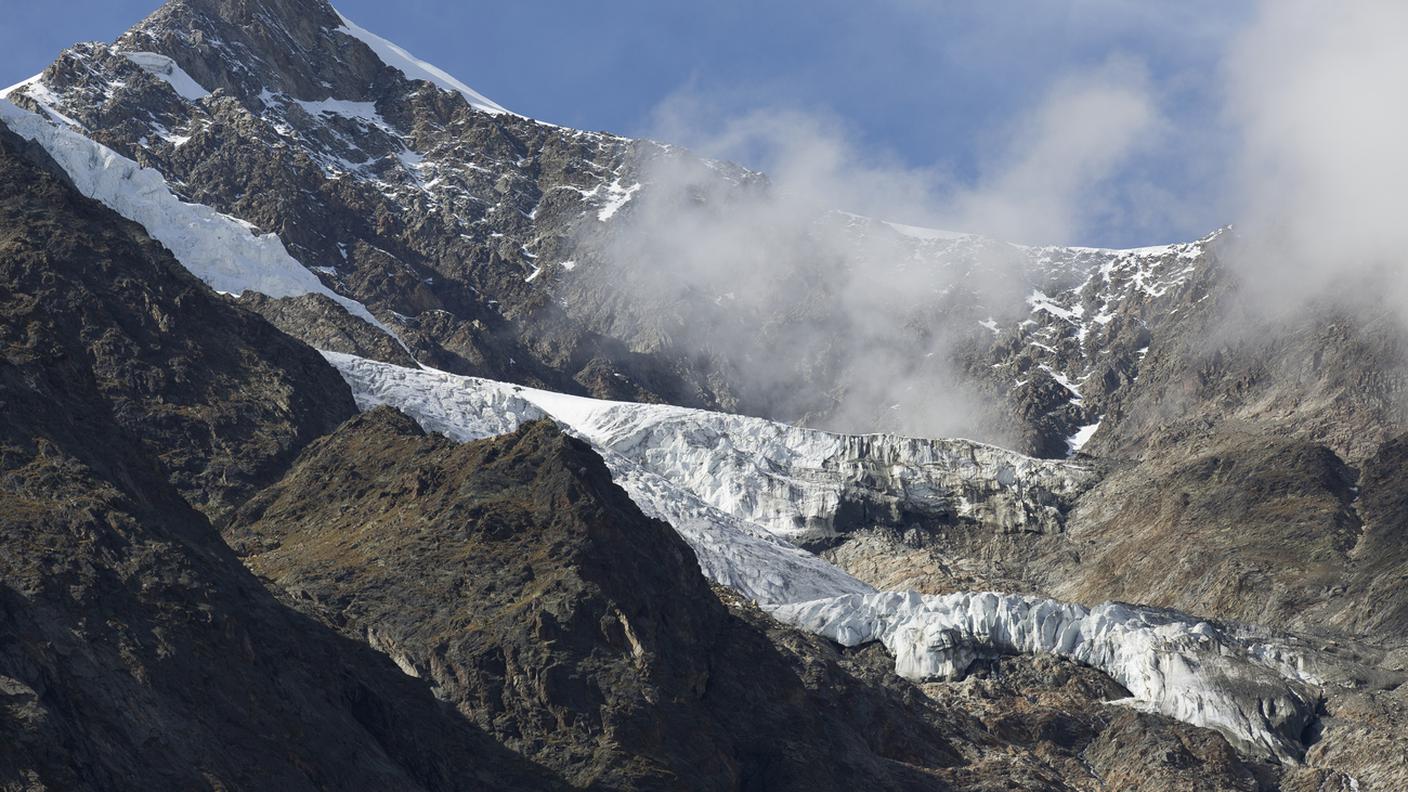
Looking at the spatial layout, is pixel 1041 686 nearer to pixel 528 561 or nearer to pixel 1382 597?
pixel 1382 597

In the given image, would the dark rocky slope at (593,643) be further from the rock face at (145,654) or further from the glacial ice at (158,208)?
the glacial ice at (158,208)

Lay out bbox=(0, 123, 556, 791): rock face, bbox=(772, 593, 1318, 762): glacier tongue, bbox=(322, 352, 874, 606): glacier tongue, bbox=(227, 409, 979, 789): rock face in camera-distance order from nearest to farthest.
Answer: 1. bbox=(0, 123, 556, 791): rock face
2. bbox=(227, 409, 979, 789): rock face
3. bbox=(772, 593, 1318, 762): glacier tongue
4. bbox=(322, 352, 874, 606): glacier tongue

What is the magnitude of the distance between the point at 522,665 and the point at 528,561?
7738mm

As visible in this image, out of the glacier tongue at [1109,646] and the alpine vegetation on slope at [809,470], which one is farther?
the alpine vegetation on slope at [809,470]

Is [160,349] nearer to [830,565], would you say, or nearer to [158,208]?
[830,565]

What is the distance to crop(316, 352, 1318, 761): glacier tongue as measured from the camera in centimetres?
12088

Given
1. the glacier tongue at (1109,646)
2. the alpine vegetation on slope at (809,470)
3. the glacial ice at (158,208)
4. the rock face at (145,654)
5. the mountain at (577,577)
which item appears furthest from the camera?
the glacial ice at (158,208)

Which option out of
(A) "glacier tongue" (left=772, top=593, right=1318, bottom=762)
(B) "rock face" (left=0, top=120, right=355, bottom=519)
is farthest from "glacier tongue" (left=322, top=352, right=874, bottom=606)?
A: (B) "rock face" (left=0, top=120, right=355, bottom=519)

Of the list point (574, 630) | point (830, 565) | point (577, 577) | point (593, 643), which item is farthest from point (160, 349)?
point (830, 565)

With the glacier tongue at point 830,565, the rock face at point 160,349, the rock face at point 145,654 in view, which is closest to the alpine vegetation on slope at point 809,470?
the glacier tongue at point 830,565

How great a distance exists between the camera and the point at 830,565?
15638 centimetres

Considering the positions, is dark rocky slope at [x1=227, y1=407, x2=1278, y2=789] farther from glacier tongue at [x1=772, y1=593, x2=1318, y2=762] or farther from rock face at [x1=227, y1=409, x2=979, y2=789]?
glacier tongue at [x1=772, y1=593, x2=1318, y2=762]

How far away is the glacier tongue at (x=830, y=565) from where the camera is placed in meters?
121

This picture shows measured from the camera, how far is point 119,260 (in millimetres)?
121250
